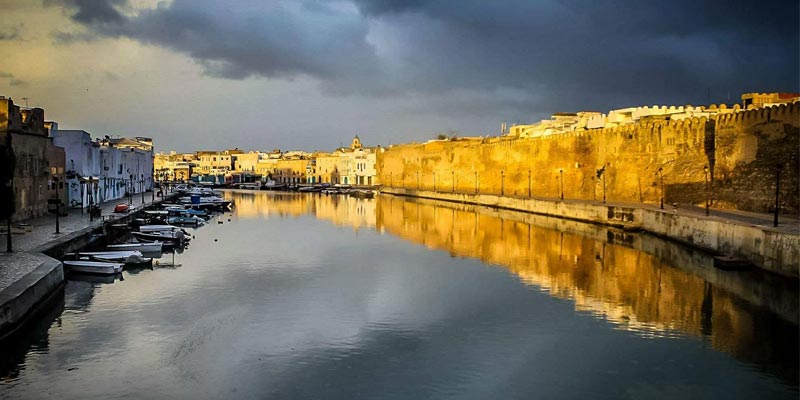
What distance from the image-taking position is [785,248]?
10.8 metres

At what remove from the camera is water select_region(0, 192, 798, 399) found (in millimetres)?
6551

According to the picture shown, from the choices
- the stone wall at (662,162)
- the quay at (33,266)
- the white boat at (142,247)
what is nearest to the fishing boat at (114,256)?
the quay at (33,266)

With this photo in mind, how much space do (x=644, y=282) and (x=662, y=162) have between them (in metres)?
10.7

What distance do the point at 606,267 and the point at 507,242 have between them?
4716mm

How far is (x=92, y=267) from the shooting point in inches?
476

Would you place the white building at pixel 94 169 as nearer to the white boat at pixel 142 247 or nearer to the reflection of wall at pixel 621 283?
the white boat at pixel 142 247

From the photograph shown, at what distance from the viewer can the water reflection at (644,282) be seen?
8.44 m

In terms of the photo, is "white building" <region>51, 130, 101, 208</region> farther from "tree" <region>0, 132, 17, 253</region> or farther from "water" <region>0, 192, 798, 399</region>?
"water" <region>0, 192, 798, 399</region>

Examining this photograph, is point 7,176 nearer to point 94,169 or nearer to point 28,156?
point 28,156

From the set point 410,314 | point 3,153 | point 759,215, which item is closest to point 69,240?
point 3,153

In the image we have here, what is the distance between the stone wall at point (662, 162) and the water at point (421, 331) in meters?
3.18

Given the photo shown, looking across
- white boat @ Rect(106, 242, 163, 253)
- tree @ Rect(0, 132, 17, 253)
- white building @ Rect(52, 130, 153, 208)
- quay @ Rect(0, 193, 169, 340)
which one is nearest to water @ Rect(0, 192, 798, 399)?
quay @ Rect(0, 193, 169, 340)

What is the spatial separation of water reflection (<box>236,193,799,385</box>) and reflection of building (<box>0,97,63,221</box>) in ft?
34.4

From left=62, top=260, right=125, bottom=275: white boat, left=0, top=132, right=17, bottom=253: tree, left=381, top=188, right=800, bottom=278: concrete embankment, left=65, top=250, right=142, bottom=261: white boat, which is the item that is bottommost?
left=62, top=260, right=125, bottom=275: white boat
